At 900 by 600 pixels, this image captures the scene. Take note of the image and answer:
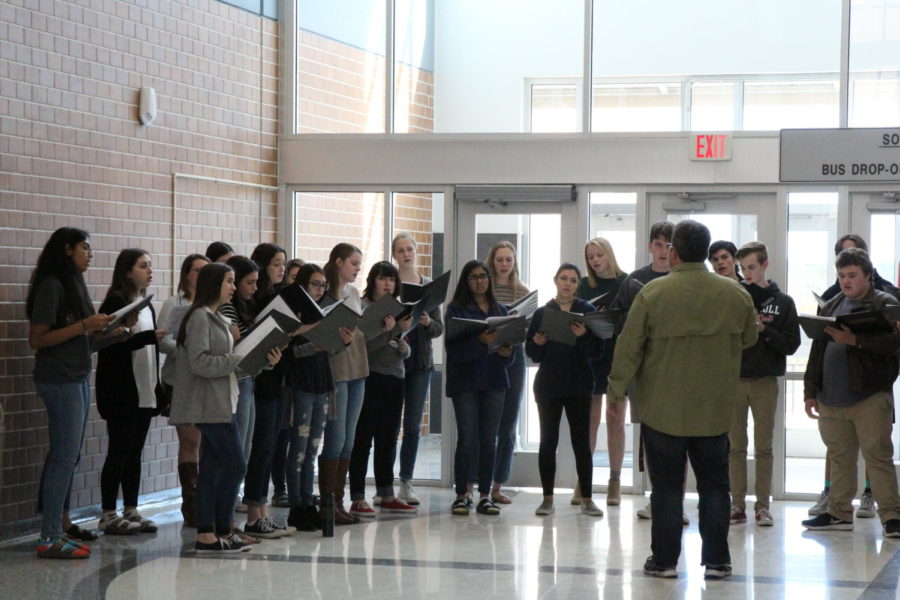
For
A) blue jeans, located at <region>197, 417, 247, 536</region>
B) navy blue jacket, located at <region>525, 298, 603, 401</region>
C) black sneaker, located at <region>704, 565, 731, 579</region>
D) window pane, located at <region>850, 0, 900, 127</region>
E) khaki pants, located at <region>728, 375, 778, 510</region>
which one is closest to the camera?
black sneaker, located at <region>704, 565, 731, 579</region>

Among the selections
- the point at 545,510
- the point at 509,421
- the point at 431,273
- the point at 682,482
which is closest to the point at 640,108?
the point at 431,273

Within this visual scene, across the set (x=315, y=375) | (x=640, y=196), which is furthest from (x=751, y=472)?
(x=315, y=375)

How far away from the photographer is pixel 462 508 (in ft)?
23.6

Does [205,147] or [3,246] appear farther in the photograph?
[205,147]

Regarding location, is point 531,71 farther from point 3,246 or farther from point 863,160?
point 3,246

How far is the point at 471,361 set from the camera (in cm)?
716

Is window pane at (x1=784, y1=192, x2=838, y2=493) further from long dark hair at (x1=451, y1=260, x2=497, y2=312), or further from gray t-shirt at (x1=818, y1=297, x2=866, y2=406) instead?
long dark hair at (x1=451, y1=260, x2=497, y2=312)

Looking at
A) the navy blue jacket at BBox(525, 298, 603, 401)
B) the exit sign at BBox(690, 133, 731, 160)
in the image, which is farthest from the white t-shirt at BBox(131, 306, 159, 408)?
the exit sign at BBox(690, 133, 731, 160)

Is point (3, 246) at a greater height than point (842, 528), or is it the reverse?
point (3, 246)

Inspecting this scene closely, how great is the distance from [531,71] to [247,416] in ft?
11.3

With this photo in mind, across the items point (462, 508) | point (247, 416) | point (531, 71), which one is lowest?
point (462, 508)

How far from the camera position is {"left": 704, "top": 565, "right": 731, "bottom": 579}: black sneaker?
212 inches

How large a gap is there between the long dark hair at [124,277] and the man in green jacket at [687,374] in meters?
2.65

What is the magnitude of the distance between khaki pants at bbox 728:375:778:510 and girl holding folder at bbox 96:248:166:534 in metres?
3.26
